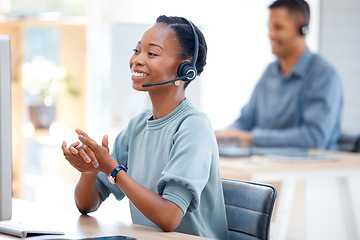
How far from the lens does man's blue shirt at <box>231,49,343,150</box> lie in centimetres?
321

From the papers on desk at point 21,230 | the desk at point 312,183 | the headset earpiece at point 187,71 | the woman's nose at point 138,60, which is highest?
the woman's nose at point 138,60

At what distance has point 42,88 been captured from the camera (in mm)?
4152

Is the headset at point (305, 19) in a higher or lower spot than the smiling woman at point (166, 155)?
higher

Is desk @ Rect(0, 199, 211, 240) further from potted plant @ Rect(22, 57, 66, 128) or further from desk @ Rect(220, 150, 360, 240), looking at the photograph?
potted plant @ Rect(22, 57, 66, 128)

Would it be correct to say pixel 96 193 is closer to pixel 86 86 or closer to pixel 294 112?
pixel 294 112

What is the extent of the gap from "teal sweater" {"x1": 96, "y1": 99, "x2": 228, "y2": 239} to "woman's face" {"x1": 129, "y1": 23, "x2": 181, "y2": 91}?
0.30 ft

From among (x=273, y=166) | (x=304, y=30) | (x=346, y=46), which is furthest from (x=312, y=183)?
(x=346, y=46)

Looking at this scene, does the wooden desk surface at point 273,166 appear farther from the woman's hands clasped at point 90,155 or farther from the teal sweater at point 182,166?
the woman's hands clasped at point 90,155

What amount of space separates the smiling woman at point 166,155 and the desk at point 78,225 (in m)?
0.04

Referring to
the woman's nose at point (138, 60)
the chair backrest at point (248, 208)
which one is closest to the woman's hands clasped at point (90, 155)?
the woman's nose at point (138, 60)

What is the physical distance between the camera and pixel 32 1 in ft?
15.7

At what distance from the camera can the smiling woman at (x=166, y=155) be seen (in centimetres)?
122

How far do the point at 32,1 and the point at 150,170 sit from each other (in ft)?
12.3

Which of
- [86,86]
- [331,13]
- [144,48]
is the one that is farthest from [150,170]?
[331,13]
